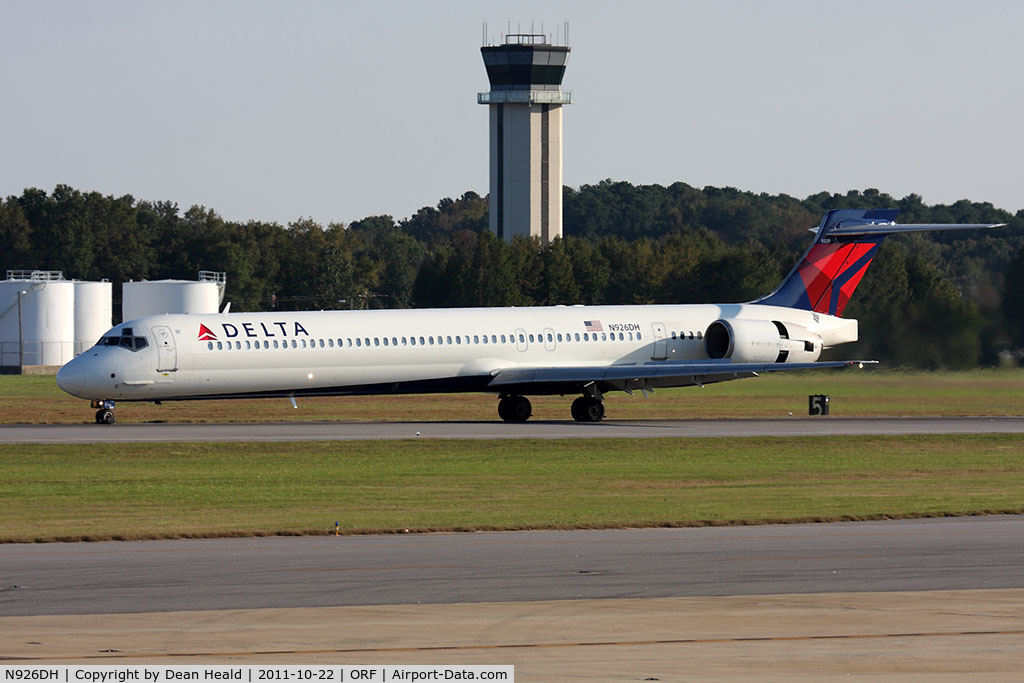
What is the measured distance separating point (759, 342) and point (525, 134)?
280ft

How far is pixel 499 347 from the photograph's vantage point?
153 feet

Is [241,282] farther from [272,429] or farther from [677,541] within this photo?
[677,541]

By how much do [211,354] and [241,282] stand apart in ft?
275

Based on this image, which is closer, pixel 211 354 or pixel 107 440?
pixel 107 440

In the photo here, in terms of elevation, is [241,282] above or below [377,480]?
above

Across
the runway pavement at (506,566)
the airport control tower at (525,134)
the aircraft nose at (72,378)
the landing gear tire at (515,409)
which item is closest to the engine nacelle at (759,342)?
the landing gear tire at (515,409)

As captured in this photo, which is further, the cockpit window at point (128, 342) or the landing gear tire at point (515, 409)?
the landing gear tire at point (515, 409)

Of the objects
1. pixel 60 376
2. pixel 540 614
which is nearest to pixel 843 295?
pixel 60 376

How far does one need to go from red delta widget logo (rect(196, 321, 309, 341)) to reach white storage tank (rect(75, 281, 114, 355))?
67103 millimetres

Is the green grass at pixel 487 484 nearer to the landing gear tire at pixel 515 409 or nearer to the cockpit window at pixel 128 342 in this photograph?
the cockpit window at pixel 128 342

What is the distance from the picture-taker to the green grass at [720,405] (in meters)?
52.0

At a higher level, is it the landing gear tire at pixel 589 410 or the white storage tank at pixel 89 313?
the white storage tank at pixel 89 313

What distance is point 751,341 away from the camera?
159 feet

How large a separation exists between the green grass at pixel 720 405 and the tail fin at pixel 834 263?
3.07 m
